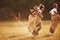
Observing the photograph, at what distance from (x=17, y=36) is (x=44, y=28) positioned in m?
0.64

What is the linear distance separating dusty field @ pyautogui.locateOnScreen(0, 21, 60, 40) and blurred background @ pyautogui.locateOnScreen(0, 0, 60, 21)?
0.13 m

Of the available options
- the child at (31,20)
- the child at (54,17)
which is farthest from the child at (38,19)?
the child at (54,17)

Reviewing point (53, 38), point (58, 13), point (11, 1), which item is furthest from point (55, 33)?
point (11, 1)

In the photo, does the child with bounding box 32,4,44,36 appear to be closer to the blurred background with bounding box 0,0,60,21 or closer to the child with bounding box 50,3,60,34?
the blurred background with bounding box 0,0,60,21

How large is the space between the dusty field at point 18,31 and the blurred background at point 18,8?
0.13 m

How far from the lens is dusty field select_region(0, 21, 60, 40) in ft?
13.2

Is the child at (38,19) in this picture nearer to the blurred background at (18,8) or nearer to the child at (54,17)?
the blurred background at (18,8)

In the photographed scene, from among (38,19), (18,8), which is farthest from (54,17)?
(18,8)

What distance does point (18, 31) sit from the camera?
411cm

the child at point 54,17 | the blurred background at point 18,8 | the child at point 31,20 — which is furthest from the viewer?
the child at point 54,17

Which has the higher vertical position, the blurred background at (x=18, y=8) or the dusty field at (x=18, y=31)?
the blurred background at (x=18, y=8)

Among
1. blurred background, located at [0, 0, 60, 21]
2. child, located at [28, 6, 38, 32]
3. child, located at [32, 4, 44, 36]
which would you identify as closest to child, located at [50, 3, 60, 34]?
blurred background, located at [0, 0, 60, 21]

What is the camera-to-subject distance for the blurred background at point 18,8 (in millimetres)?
4023

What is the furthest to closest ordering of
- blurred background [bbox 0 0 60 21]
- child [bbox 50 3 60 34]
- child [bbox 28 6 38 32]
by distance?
child [bbox 50 3 60 34], child [bbox 28 6 38 32], blurred background [bbox 0 0 60 21]
